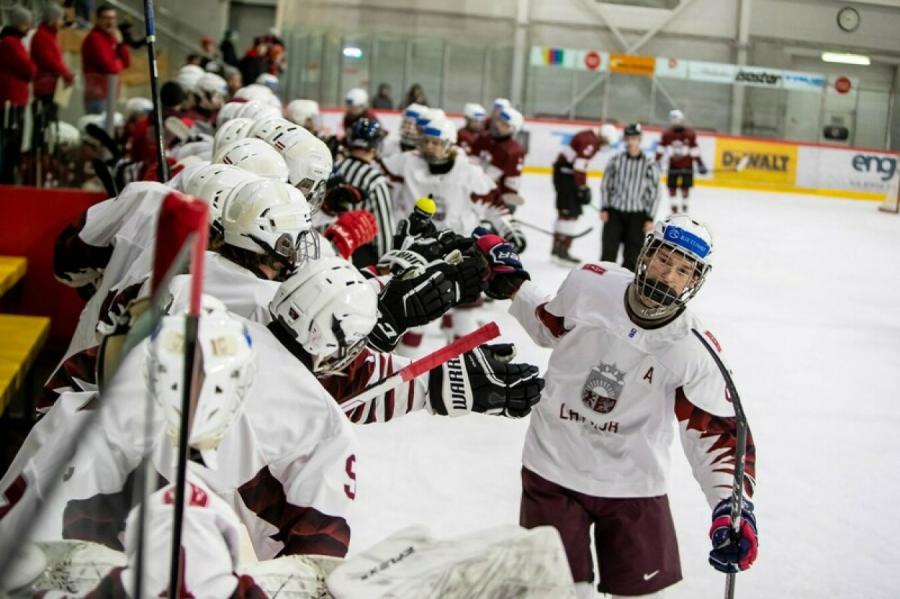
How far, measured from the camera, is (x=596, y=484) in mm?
2861

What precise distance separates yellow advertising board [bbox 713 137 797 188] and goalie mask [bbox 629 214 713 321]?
15.6 m

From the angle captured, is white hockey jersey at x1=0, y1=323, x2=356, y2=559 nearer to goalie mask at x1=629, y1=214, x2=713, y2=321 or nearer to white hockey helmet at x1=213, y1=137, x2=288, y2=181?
goalie mask at x1=629, y1=214, x2=713, y2=321

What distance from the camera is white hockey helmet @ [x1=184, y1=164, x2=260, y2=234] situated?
2.76 m

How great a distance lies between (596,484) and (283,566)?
155cm

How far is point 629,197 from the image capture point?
347 inches

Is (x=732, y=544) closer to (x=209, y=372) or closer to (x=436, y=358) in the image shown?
(x=436, y=358)

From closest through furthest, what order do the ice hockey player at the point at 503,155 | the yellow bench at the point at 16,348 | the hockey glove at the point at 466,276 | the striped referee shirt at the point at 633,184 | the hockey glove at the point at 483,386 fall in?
the hockey glove at the point at 483,386, the hockey glove at the point at 466,276, the yellow bench at the point at 16,348, the ice hockey player at the point at 503,155, the striped referee shirt at the point at 633,184

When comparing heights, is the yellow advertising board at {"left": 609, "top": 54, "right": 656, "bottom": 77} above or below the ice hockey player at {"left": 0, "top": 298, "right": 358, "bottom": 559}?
above

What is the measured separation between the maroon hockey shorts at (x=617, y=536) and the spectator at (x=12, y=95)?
374cm

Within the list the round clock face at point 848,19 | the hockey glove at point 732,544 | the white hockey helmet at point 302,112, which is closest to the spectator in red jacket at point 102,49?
the white hockey helmet at point 302,112

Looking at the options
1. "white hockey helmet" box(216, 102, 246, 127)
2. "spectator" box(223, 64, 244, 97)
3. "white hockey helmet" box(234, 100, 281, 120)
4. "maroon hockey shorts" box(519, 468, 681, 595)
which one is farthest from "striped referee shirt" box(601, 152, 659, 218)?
"maroon hockey shorts" box(519, 468, 681, 595)

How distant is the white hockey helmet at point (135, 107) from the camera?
751 centimetres

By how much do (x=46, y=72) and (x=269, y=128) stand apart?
2864 millimetres

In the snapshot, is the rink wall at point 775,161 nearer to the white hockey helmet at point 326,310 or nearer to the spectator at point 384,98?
the spectator at point 384,98
